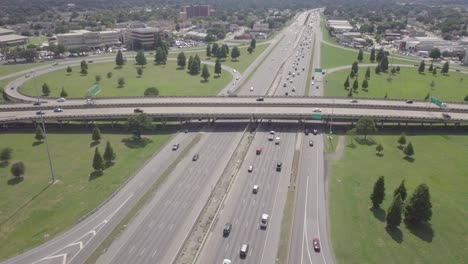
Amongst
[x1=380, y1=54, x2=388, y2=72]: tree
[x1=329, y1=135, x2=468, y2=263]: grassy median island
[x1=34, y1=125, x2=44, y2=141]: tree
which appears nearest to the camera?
[x1=329, y1=135, x2=468, y2=263]: grassy median island

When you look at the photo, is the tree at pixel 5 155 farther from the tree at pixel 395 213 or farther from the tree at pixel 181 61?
the tree at pixel 181 61

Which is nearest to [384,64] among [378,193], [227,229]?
[378,193]

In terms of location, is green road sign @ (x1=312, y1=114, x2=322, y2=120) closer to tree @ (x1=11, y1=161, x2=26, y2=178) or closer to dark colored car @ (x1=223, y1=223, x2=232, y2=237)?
dark colored car @ (x1=223, y1=223, x2=232, y2=237)

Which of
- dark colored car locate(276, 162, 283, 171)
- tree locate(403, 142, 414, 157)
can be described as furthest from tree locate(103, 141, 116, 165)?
tree locate(403, 142, 414, 157)

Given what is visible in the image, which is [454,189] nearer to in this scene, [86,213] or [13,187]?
[86,213]

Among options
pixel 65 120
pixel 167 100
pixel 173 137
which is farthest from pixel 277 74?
pixel 65 120

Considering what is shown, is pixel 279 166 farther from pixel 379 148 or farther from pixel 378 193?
pixel 379 148
